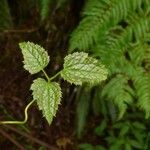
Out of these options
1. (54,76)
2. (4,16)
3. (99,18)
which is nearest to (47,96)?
(54,76)

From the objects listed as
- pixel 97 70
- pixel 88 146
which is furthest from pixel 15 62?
pixel 97 70

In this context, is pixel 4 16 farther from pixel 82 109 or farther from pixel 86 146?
pixel 86 146

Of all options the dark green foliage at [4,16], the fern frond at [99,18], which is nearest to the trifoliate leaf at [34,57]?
the fern frond at [99,18]

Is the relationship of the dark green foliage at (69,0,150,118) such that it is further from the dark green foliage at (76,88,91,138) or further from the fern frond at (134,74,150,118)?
the dark green foliage at (76,88,91,138)

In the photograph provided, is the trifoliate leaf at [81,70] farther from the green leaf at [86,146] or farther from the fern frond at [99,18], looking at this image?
the green leaf at [86,146]

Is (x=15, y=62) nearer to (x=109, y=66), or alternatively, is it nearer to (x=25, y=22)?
(x=25, y=22)

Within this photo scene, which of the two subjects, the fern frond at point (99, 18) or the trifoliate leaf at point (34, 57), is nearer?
the trifoliate leaf at point (34, 57)
